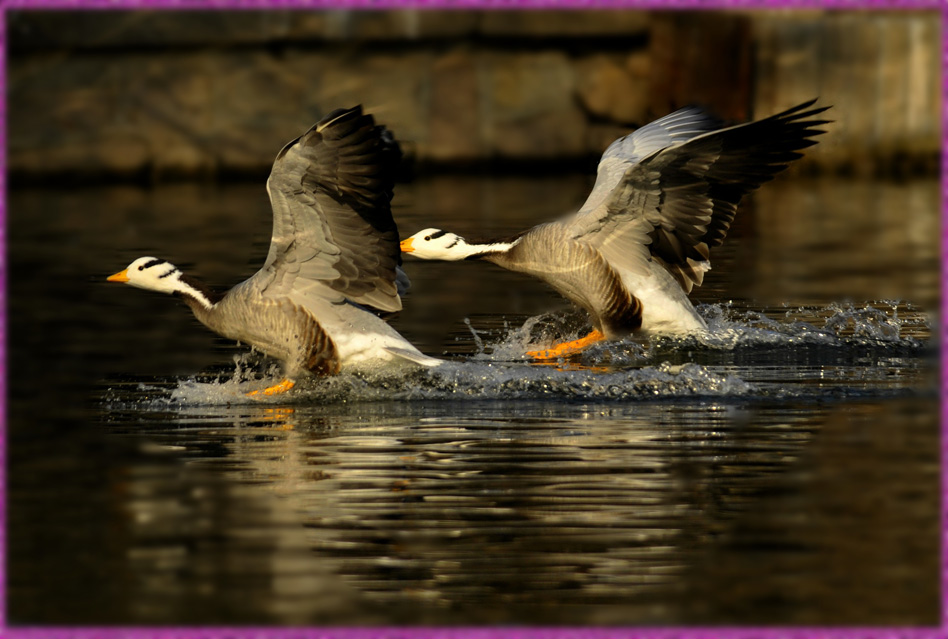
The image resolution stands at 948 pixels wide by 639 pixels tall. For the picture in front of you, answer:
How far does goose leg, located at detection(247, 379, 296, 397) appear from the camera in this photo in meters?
7.94

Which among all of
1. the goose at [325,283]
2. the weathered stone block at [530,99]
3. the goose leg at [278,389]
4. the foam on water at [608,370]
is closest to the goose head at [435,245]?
the foam on water at [608,370]

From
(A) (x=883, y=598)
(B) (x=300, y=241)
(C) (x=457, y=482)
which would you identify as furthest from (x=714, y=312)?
(A) (x=883, y=598)

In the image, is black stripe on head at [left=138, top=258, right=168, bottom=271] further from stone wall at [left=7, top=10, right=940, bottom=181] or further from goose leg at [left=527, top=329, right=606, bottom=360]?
stone wall at [left=7, top=10, right=940, bottom=181]

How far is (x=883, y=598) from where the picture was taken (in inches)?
199

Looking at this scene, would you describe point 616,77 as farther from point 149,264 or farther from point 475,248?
point 149,264

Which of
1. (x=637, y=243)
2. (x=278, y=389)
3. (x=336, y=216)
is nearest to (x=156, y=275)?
(x=278, y=389)

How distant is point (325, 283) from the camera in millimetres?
7906

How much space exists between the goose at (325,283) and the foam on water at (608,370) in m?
0.16

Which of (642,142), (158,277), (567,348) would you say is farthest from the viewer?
(642,142)

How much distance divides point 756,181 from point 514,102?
12310 millimetres

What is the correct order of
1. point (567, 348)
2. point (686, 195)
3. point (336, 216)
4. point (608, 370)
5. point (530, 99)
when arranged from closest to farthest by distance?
point (336, 216) → point (608, 370) → point (686, 195) → point (567, 348) → point (530, 99)

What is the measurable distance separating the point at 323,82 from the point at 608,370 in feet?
42.7

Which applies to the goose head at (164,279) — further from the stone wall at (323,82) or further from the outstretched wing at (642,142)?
the stone wall at (323,82)

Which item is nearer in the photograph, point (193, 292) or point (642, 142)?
point (193, 292)
